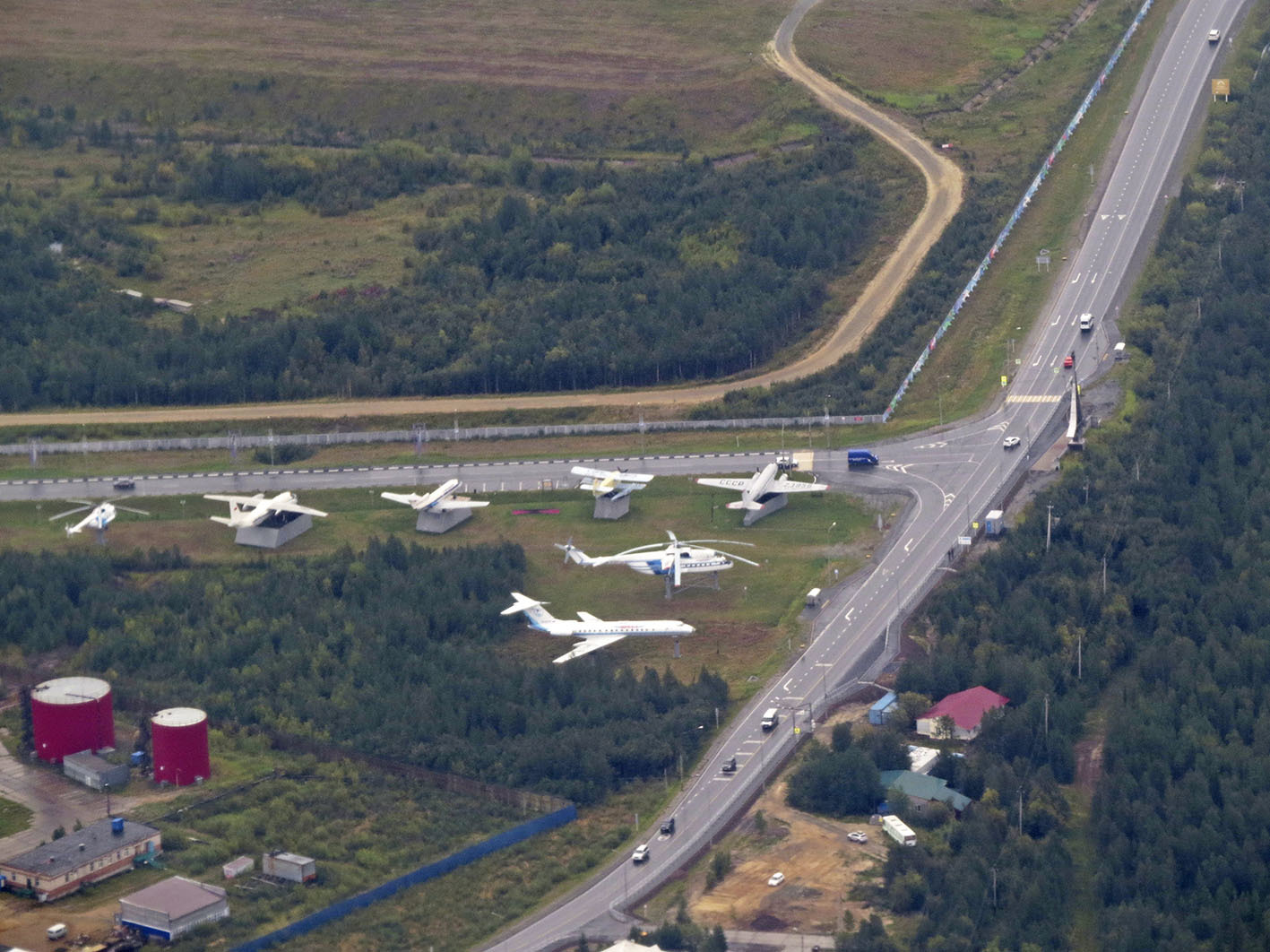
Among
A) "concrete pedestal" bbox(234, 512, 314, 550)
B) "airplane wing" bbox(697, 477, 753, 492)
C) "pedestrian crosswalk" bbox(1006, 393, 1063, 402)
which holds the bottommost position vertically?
"concrete pedestal" bbox(234, 512, 314, 550)

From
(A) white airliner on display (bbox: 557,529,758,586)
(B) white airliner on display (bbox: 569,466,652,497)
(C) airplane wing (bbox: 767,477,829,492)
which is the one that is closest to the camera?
(A) white airliner on display (bbox: 557,529,758,586)

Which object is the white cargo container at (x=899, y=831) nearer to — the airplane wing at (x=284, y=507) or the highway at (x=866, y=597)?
the highway at (x=866, y=597)

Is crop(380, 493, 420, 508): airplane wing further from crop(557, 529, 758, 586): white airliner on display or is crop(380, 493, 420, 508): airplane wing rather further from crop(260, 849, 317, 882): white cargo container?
crop(260, 849, 317, 882): white cargo container

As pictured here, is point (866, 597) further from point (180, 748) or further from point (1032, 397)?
point (180, 748)

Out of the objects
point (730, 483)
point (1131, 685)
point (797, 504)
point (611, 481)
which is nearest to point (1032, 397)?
point (797, 504)

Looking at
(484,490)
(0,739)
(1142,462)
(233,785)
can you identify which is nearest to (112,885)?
(233,785)

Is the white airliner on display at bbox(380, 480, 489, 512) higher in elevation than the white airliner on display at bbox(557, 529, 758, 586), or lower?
higher

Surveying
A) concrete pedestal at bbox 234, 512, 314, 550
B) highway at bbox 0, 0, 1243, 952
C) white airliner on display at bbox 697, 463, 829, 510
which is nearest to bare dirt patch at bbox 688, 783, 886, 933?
highway at bbox 0, 0, 1243, 952

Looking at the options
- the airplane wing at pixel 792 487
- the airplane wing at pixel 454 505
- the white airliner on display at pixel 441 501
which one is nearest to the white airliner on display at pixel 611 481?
the white airliner on display at pixel 441 501
